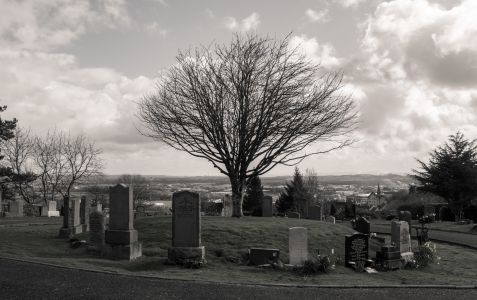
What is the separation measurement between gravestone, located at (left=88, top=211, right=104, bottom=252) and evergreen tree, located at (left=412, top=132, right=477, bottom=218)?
33.2 metres

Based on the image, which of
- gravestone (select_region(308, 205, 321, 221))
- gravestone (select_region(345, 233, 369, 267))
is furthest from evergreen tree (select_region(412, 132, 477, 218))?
gravestone (select_region(345, 233, 369, 267))

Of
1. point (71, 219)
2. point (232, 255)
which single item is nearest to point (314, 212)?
point (71, 219)

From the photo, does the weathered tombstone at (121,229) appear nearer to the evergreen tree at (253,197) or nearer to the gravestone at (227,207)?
the gravestone at (227,207)

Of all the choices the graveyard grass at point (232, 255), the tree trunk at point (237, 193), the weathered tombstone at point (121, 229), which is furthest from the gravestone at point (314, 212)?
the weathered tombstone at point (121, 229)

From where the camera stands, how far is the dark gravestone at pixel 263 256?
539 inches

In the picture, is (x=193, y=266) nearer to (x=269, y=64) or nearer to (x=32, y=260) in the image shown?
(x=32, y=260)

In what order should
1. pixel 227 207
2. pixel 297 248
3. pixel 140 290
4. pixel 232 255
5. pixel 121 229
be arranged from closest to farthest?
pixel 140 290, pixel 297 248, pixel 121 229, pixel 232 255, pixel 227 207

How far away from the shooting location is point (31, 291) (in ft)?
28.4

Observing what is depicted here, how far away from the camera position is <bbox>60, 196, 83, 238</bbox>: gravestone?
19.3m

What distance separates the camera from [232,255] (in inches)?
568

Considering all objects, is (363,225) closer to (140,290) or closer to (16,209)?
(140,290)

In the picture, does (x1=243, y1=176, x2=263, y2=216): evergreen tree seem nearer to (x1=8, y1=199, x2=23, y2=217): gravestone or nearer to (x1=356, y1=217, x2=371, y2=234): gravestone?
(x1=8, y1=199, x2=23, y2=217): gravestone

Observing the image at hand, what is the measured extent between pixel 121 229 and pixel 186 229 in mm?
2104

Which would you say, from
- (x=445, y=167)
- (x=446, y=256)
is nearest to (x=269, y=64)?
(x=446, y=256)
